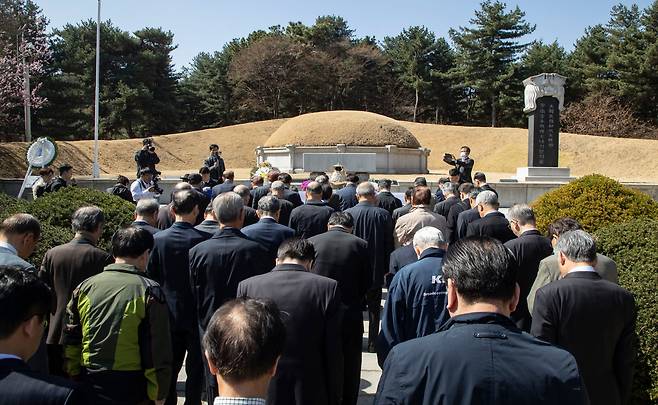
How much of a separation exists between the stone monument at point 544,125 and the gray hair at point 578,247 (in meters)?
18.7

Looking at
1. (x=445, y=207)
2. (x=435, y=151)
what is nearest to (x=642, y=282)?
(x=445, y=207)

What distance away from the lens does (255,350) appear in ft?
6.00

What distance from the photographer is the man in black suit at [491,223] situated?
5.70 m

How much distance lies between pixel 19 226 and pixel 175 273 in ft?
3.75

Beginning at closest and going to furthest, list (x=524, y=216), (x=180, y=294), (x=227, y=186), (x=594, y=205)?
1. (x=180, y=294)
2. (x=524, y=216)
3. (x=594, y=205)
4. (x=227, y=186)

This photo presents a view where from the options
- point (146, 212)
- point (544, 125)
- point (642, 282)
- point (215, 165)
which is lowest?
point (642, 282)

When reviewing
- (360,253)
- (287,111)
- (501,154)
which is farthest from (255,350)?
(287,111)

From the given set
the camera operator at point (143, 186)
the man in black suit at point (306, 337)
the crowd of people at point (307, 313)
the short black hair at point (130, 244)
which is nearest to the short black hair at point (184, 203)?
the crowd of people at point (307, 313)

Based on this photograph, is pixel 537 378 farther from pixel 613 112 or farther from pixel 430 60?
pixel 430 60

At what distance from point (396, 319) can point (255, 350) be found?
183cm

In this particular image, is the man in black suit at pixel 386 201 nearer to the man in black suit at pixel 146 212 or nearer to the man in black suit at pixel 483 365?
the man in black suit at pixel 146 212

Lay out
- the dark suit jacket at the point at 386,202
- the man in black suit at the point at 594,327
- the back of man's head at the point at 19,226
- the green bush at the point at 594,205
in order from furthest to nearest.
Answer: the dark suit jacket at the point at 386,202 < the green bush at the point at 594,205 < the back of man's head at the point at 19,226 < the man in black suit at the point at 594,327

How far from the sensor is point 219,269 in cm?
402

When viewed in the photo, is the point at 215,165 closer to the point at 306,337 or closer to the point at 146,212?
the point at 146,212
